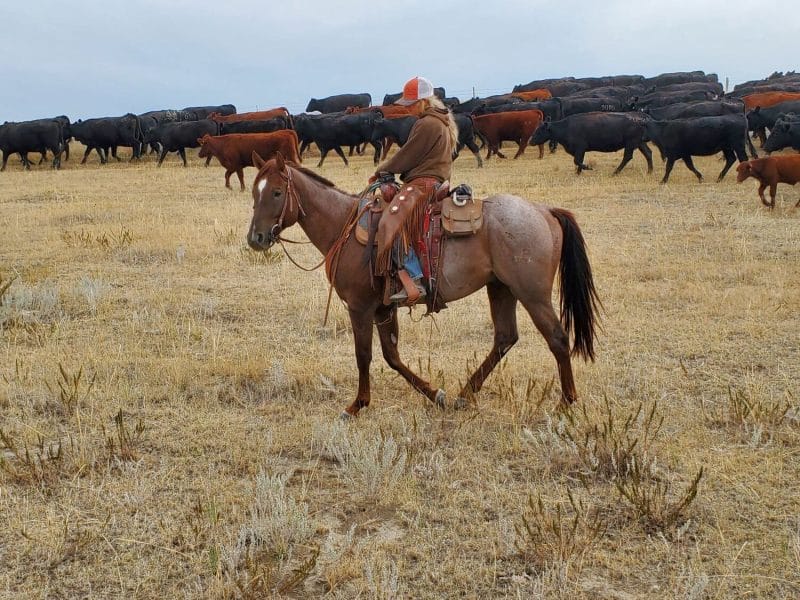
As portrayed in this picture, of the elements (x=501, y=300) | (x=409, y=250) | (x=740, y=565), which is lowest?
(x=740, y=565)

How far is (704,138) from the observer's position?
14812 mm

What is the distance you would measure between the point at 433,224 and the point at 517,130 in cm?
1654

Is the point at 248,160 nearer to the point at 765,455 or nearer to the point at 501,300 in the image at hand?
the point at 501,300

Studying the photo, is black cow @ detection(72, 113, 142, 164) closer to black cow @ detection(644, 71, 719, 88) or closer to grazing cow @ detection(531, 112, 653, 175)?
grazing cow @ detection(531, 112, 653, 175)

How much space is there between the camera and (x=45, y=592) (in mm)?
3094

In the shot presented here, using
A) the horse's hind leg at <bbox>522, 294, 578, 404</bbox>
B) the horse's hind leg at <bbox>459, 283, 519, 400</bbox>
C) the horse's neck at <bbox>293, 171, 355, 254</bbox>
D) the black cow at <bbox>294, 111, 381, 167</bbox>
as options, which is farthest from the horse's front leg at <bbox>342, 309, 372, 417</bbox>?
the black cow at <bbox>294, 111, 381, 167</bbox>

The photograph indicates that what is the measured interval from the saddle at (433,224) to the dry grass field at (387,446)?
2.29ft

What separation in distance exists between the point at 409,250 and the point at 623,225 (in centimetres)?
674

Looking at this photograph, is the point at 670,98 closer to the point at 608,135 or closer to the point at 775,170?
the point at 608,135

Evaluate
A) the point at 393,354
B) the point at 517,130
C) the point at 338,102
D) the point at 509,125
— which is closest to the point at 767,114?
the point at 517,130

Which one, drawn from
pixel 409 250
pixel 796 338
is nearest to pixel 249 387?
pixel 409 250

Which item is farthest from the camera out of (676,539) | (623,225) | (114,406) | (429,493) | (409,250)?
(623,225)

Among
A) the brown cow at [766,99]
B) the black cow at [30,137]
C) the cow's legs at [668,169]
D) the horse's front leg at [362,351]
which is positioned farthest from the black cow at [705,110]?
the black cow at [30,137]

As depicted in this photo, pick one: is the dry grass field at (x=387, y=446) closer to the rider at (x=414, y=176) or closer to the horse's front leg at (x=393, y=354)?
the horse's front leg at (x=393, y=354)
